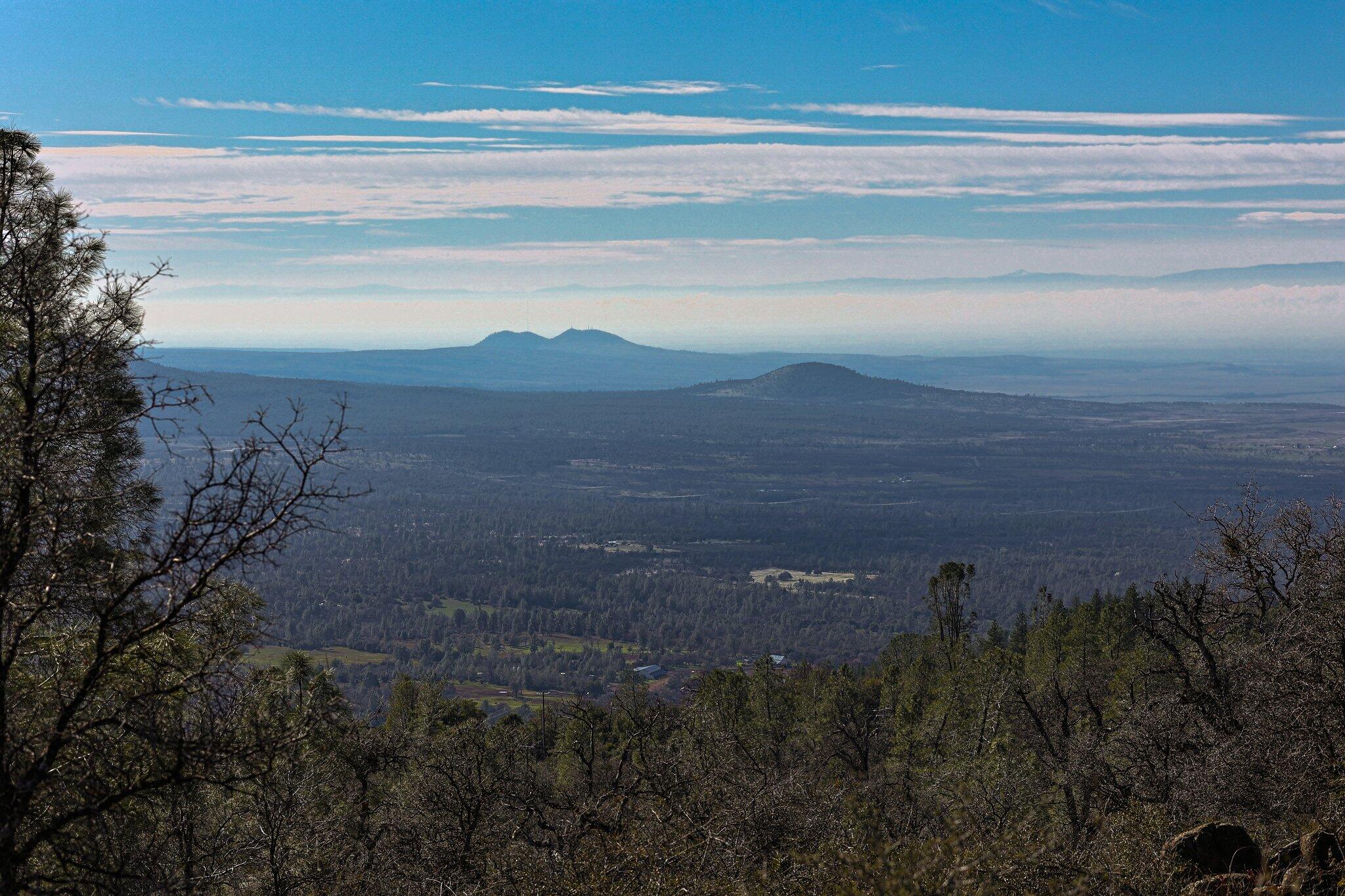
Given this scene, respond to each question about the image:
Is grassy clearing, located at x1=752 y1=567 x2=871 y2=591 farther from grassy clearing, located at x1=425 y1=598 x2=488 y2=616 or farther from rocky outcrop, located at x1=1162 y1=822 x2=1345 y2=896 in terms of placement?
rocky outcrop, located at x1=1162 y1=822 x2=1345 y2=896

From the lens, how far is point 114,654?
21.5 ft

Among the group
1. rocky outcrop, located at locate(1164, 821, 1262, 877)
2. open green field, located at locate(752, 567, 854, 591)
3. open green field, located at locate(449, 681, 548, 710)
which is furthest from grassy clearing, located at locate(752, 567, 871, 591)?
rocky outcrop, located at locate(1164, 821, 1262, 877)

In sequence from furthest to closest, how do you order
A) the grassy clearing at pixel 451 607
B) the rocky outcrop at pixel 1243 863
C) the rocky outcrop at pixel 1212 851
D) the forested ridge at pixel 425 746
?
the grassy clearing at pixel 451 607
the rocky outcrop at pixel 1212 851
the rocky outcrop at pixel 1243 863
the forested ridge at pixel 425 746

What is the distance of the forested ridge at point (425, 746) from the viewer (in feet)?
22.0

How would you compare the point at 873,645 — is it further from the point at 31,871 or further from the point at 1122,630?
the point at 31,871

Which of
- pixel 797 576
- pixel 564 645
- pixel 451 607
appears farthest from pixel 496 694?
pixel 797 576

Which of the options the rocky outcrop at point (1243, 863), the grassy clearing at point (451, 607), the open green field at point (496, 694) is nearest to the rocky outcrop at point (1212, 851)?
the rocky outcrop at point (1243, 863)

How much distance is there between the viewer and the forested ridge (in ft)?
22.0

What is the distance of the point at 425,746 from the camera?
81.2 ft

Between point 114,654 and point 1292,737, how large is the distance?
566 inches

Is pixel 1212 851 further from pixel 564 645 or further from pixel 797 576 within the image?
pixel 797 576

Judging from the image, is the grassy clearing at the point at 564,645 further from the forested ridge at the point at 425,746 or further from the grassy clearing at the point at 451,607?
the forested ridge at the point at 425,746

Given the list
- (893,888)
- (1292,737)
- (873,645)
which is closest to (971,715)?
(1292,737)

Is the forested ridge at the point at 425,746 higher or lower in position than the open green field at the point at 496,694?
higher
